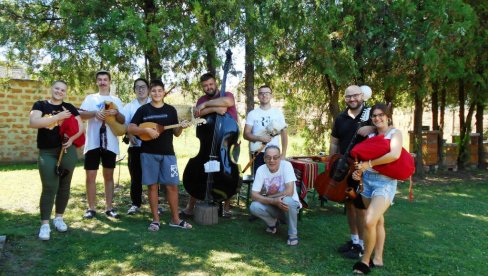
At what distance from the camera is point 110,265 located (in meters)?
3.77

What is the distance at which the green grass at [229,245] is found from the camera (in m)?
3.79

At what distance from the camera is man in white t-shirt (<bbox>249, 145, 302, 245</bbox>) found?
14.6ft

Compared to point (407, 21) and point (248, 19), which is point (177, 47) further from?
point (407, 21)

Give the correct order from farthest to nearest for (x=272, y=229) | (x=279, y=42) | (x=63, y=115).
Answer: (x=279, y=42) → (x=272, y=229) → (x=63, y=115)

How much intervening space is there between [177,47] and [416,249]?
3264 millimetres

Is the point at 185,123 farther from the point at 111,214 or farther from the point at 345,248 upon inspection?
the point at 345,248

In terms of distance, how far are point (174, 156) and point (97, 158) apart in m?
0.94

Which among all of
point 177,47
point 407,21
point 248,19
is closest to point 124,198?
point 177,47

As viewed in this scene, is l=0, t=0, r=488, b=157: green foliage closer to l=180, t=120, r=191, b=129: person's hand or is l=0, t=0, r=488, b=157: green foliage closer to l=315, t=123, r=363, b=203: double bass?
l=180, t=120, r=191, b=129: person's hand

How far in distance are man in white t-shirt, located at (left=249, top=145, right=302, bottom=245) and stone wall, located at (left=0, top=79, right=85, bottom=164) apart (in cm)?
729

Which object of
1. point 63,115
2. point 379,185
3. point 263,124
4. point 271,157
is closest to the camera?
point 379,185

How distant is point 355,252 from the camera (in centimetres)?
414

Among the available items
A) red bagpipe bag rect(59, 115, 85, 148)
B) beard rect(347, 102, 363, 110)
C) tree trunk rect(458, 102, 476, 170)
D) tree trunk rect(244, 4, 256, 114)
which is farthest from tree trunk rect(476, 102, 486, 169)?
red bagpipe bag rect(59, 115, 85, 148)

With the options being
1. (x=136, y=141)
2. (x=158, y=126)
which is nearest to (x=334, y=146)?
(x=158, y=126)
